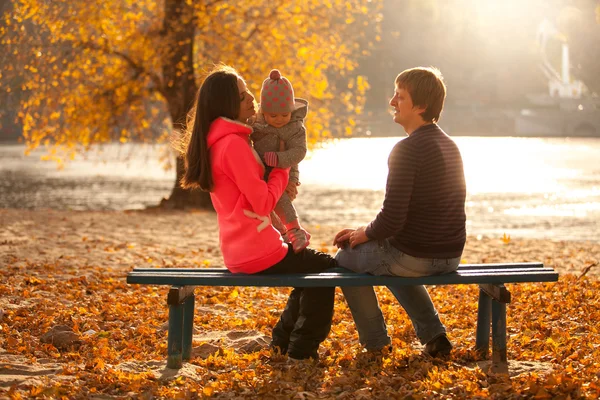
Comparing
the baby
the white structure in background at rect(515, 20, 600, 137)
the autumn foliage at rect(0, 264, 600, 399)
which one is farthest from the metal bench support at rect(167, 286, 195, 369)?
the white structure in background at rect(515, 20, 600, 137)

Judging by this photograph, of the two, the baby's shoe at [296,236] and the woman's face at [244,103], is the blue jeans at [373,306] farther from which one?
the woman's face at [244,103]

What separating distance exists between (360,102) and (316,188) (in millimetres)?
12747

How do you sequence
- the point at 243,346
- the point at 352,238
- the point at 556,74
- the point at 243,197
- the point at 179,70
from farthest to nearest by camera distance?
the point at 556,74 → the point at 179,70 → the point at 243,346 → the point at 352,238 → the point at 243,197

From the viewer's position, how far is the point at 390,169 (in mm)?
4242

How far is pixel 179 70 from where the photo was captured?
55.1ft

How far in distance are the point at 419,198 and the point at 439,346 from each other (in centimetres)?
91

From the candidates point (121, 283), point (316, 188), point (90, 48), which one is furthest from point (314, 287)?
point (316, 188)

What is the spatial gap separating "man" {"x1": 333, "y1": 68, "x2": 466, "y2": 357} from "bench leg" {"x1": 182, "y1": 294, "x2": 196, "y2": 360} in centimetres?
103

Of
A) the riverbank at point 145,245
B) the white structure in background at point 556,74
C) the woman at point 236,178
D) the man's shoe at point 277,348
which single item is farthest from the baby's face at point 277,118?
the white structure in background at point 556,74

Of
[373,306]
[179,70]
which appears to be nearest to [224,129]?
[373,306]

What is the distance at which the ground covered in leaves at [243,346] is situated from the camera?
403 cm

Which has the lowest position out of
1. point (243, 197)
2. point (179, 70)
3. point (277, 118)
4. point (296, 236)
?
point (296, 236)

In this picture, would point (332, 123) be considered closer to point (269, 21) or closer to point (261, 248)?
point (269, 21)

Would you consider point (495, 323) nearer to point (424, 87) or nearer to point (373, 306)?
point (373, 306)
